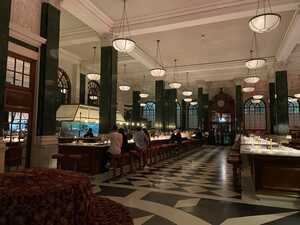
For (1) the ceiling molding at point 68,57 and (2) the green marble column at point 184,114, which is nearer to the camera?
(1) the ceiling molding at point 68,57

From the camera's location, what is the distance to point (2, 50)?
4668 mm

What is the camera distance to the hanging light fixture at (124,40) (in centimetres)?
692

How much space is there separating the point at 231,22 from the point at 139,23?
318 cm

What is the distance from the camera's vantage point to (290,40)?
9.48m

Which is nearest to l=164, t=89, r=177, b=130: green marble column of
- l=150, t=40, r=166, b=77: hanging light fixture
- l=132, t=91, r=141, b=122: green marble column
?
l=150, t=40, r=166, b=77: hanging light fixture

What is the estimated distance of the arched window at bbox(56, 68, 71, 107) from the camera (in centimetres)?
1337

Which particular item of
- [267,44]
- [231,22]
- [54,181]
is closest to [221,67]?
[267,44]

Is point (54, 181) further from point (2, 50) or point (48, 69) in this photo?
point (48, 69)

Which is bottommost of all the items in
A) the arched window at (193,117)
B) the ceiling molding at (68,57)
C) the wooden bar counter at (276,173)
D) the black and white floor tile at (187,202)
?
the black and white floor tile at (187,202)

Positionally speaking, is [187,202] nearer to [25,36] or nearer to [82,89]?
[25,36]

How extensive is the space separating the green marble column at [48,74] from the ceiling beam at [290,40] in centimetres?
699

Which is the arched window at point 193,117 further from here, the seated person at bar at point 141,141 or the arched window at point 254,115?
the seated person at bar at point 141,141

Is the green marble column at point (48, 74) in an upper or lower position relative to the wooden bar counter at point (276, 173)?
upper

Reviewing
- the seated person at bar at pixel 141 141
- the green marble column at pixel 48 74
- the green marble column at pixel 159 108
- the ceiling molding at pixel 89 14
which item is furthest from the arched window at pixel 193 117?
the green marble column at pixel 48 74
